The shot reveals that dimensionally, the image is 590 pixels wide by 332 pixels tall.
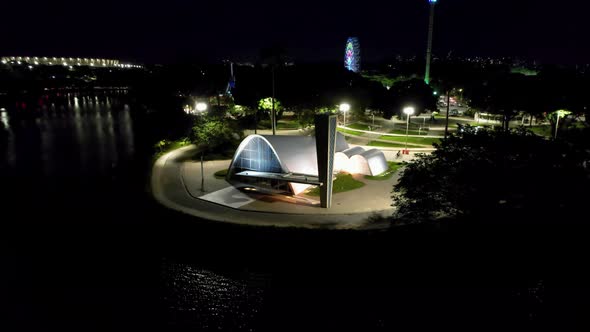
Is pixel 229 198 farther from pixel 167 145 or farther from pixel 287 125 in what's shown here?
pixel 287 125

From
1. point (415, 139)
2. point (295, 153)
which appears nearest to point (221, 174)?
point (295, 153)

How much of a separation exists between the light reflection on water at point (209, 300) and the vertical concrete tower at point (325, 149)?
8.59m

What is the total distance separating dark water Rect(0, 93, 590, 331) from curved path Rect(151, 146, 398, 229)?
1179 mm

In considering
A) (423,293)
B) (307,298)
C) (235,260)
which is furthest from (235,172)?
(423,293)

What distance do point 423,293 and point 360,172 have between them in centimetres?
1556

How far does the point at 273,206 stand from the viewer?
77.2ft

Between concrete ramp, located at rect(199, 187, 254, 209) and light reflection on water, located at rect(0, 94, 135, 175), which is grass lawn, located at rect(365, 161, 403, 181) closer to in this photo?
concrete ramp, located at rect(199, 187, 254, 209)

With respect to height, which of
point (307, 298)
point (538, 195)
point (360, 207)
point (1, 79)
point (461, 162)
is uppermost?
point (1, 79)

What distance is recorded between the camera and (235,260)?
713 inches

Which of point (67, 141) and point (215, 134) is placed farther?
point (67, 141)

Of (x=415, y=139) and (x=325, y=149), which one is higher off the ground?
(x=325, y=149)

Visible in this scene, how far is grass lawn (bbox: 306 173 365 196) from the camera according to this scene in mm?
26516

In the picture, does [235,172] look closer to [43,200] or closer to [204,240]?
[204,240]

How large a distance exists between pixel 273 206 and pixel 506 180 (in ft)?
41.2
